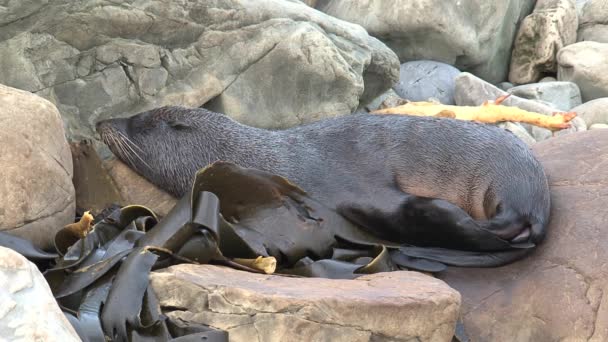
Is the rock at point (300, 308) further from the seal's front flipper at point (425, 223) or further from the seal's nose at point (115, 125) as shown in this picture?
the seal's nose at point (115, 125)

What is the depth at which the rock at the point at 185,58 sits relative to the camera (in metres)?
6.89

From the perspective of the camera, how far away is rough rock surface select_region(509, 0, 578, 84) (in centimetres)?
1267

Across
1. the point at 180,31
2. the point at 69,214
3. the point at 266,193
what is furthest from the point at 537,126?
the point at 69,214

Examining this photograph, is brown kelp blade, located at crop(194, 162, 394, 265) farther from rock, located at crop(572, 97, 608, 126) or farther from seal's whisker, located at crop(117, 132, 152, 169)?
rock, located at crop(572, 97, 608, 126)

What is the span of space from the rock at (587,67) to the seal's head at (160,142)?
26.8ft

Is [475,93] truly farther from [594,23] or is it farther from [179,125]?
[179,125]

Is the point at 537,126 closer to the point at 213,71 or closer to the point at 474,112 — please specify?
the point at 474,112

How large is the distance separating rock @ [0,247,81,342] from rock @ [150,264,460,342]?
59 centimetres

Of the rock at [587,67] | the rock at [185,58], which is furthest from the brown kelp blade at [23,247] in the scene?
the rock at [587,67]

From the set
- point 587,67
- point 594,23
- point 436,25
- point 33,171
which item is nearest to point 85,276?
point 33,171

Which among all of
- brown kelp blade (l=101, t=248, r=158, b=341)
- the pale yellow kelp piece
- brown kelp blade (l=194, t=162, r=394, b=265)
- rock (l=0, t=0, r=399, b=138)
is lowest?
the pale yellow kelp piece

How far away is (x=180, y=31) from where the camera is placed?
749 cm

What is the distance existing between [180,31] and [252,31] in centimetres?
72

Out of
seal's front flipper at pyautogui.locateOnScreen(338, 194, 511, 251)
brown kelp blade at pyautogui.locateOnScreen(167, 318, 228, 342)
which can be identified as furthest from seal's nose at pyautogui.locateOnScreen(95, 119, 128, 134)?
brown kelp blade at pyautogui.locateOnScreen(167, 318, 228, 342)
